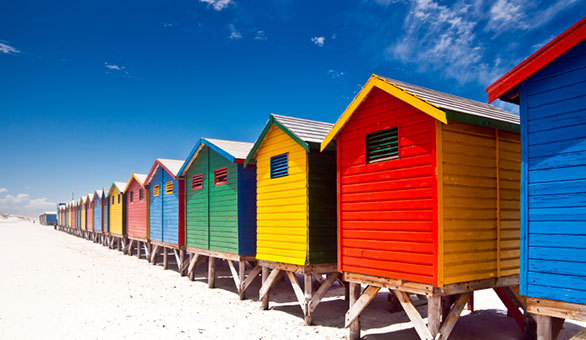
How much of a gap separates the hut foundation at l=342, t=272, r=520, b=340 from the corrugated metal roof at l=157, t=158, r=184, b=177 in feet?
40.1

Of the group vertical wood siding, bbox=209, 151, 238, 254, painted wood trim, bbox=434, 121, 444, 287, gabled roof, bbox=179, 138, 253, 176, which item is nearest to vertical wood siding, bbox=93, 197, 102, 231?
gabled roof, bbox=179, 138, 253, 176

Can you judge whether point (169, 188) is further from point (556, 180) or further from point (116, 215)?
point (556, 180)

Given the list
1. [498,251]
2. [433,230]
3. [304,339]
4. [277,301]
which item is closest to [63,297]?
[277,301]

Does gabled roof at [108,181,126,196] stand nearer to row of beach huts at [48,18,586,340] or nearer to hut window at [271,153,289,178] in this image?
row of beach huts at [48,18,586,340]

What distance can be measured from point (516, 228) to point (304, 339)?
5.03 meters

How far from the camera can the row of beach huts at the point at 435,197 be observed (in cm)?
542

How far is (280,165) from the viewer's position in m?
11.2

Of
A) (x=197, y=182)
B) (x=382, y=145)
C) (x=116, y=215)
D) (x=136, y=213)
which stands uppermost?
(x=382, y=145)

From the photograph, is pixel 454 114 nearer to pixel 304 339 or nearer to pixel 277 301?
pixel 304 339

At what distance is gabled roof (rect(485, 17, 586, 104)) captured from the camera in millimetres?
5277

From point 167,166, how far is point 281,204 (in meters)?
10.5

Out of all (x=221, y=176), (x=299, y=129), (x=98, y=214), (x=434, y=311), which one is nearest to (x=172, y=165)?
Answer: (x=221, y=176)

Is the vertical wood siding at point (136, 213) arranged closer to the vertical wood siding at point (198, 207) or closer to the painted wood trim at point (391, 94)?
the vertical wood siding at point (198, 207)

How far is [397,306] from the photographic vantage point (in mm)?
11523
